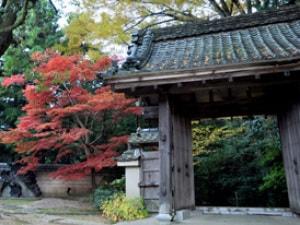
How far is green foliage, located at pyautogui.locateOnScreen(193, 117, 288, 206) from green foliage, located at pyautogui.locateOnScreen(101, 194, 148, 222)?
4.50m

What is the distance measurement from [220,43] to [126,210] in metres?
4.94

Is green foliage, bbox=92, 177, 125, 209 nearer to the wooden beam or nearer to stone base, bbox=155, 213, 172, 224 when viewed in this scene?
stone base, bbox=155, 213, 172, 224

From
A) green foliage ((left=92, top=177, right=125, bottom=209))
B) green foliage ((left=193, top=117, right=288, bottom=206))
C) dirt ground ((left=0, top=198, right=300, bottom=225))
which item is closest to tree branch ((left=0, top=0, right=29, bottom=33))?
dirt ground ((left=0, top=198, right=300, bottom=225))

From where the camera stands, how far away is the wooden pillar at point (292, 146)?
5.98 m

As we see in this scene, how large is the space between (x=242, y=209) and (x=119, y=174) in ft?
28.7

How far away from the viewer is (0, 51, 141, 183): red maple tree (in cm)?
1180

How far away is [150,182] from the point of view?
8969mm

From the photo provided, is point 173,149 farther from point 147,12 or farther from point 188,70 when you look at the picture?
point 147,12

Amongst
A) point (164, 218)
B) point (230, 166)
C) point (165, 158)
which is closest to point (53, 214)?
point (164, 218)

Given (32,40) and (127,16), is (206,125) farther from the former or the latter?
(32,40)

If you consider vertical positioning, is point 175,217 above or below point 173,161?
below

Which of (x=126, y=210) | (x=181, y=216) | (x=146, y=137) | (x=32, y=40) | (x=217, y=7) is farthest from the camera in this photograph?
(x=32, y=40)

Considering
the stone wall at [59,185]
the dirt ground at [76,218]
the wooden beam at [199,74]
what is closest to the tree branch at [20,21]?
the wooden beam at [199,74]

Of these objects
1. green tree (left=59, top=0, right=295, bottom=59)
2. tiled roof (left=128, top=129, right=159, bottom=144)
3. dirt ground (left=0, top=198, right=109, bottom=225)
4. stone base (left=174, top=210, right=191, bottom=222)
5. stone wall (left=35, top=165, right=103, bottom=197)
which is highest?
green tree (left=59, top=0, right=295, bottom=59)
